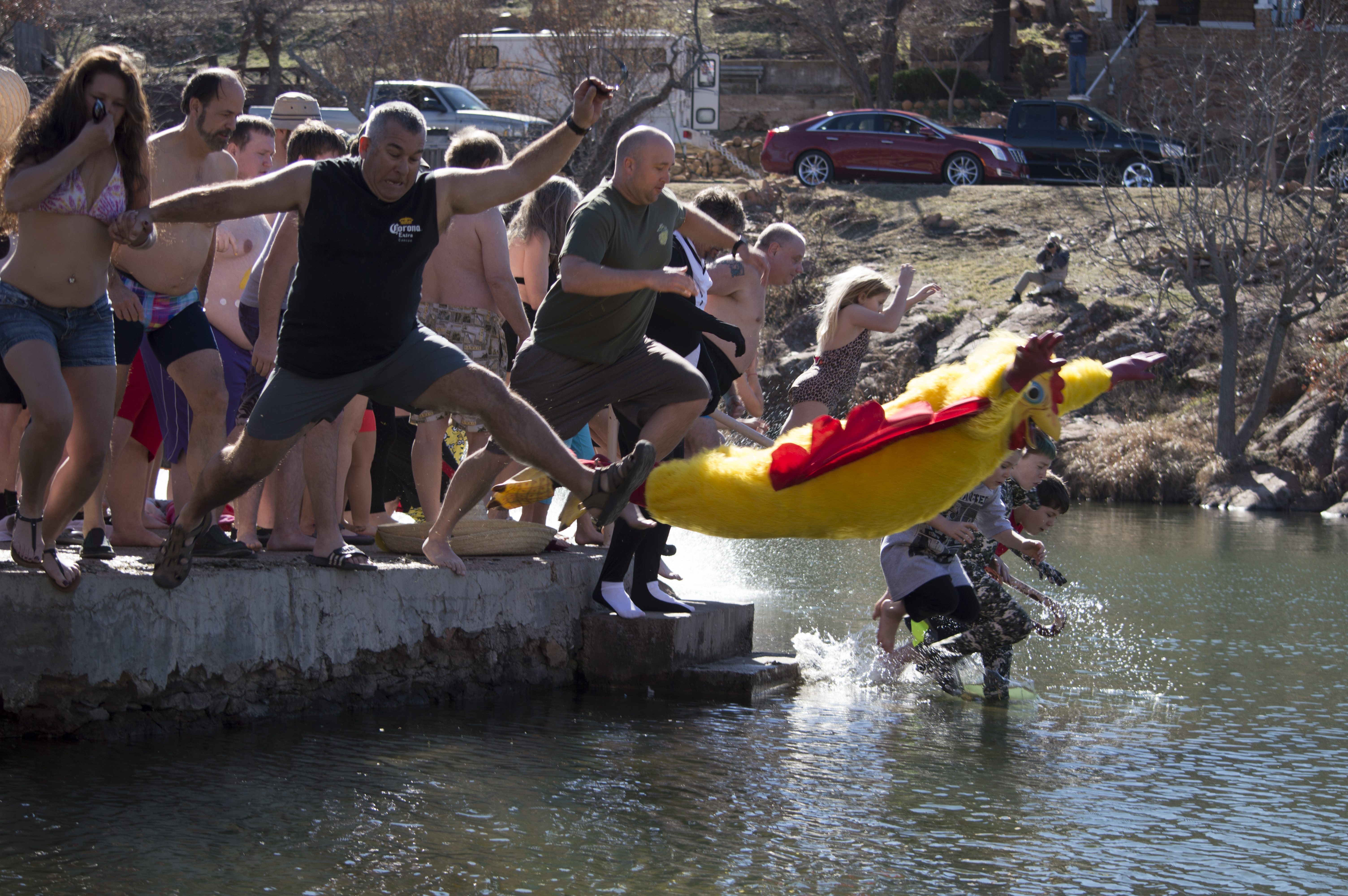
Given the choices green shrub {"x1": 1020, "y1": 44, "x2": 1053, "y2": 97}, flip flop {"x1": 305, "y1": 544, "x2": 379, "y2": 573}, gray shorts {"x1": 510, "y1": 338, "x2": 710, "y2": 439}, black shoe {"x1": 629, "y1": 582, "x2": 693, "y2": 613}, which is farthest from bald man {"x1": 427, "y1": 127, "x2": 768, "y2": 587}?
green shrub {"x1": 1020, "y1": 44, "x2": 1053, "y2": 97}

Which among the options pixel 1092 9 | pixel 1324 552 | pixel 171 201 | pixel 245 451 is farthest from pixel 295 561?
pixel 1092 9

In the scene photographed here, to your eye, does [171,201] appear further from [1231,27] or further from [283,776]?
[1231,27]

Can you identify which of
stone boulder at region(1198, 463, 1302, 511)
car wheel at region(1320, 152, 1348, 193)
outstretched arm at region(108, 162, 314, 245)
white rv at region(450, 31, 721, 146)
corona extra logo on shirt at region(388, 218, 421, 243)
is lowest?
stone boulder at region(1198, 463, 1302, 511)

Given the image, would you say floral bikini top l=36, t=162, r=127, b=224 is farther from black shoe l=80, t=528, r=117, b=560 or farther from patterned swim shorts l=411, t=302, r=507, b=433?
patterned swim shorts l=411, t=302, r=507, b=433

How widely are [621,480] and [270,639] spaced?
68.8 inches

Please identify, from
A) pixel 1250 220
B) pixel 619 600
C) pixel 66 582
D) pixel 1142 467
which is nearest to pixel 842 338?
pixel 619 600

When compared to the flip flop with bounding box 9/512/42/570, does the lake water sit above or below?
below

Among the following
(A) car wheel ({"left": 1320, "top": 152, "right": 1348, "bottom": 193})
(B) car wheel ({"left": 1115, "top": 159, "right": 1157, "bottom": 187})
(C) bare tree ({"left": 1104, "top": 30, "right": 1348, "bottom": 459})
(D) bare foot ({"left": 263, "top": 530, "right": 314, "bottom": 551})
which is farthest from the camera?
(B) car wheel ({"left": 1115, "top": 159, "right": 1157, "bottom": 187})

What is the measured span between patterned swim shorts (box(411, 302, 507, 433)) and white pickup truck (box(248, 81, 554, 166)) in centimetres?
2005

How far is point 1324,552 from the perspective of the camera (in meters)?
13.1

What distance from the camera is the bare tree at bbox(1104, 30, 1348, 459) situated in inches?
797

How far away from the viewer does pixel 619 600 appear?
6633 mm

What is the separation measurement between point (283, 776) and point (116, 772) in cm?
55

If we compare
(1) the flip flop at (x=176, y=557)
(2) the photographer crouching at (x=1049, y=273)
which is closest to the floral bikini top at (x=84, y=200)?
(1) the flip flop at (x=176, y=557)
